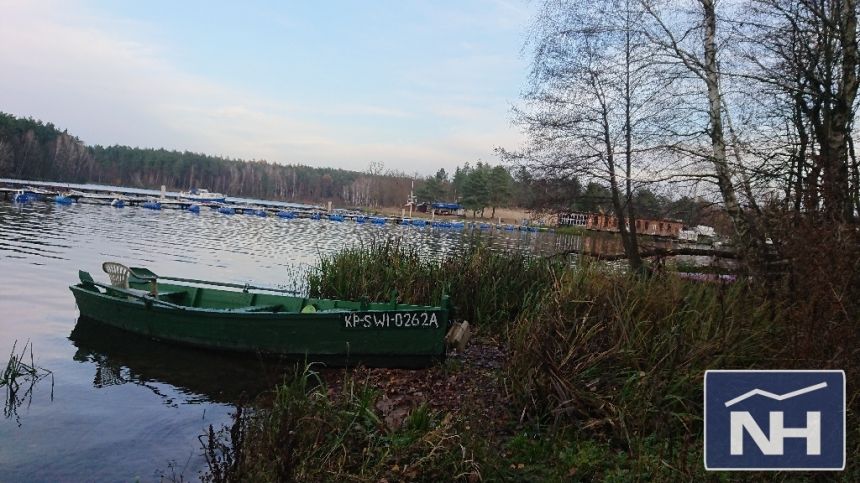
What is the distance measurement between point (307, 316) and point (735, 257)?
6.62 metres

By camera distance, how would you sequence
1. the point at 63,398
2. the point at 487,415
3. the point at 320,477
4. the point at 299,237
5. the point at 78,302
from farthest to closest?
the point at 299,237
the point at 78,302
the point at 63,398
the point at 487,415
the point at 320,477

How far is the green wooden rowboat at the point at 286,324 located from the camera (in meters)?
9.77

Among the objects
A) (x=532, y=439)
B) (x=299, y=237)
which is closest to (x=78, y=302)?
(x=532, y=439)

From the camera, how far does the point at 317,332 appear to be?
33.8 feet

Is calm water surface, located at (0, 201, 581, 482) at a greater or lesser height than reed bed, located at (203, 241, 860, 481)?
lesser

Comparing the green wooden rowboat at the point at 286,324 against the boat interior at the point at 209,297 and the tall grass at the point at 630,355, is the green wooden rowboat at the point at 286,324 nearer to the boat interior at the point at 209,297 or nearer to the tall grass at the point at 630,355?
the boat interior at the point at 209,297

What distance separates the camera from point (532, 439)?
582 centimetres

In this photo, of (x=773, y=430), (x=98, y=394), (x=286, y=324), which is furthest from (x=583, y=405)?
(x=98, y=394)

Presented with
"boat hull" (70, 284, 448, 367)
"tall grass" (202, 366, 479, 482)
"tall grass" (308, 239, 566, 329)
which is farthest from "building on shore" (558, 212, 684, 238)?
"tall grass" (202, 366, 479, 482)

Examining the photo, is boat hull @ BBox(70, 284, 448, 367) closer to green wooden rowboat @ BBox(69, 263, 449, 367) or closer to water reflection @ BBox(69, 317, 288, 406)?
green wooden rowboat @ BBox(69, 263, 449, 367)

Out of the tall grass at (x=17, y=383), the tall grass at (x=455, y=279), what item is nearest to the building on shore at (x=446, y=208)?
the tall grass at (x=455, y=279)

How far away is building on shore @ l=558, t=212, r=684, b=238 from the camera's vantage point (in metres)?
13.8

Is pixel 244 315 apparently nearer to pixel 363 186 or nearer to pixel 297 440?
pixel 297 440
